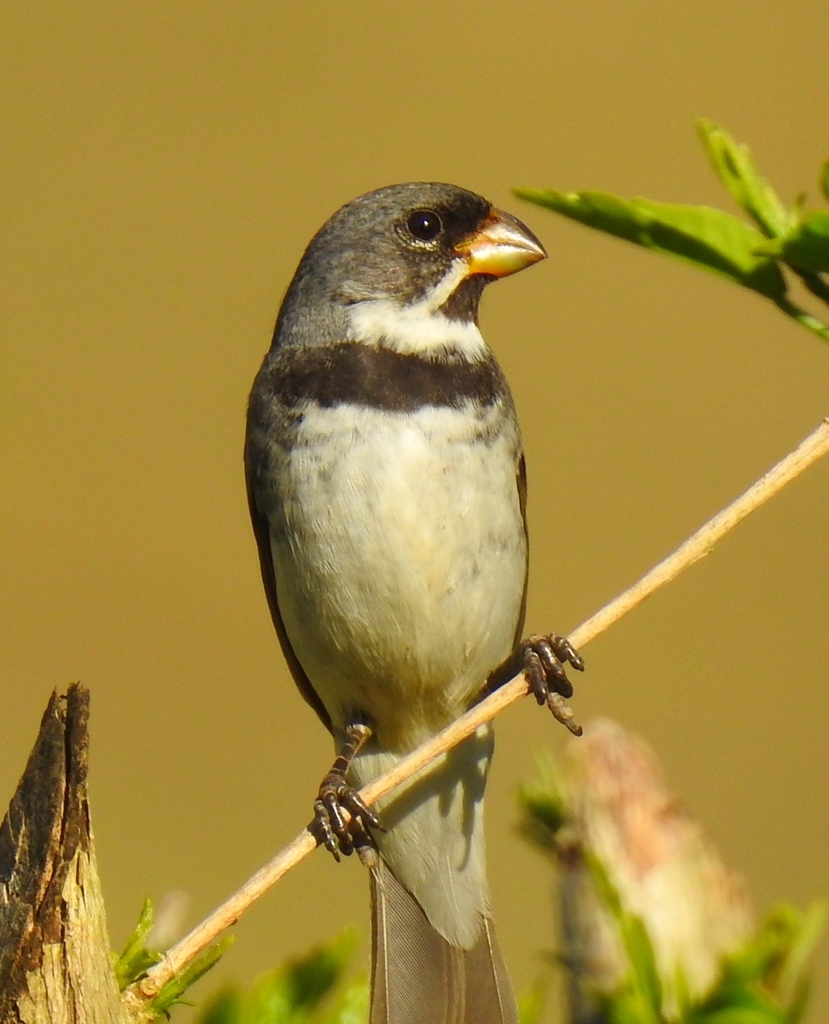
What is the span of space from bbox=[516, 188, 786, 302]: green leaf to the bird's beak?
212 centimetres

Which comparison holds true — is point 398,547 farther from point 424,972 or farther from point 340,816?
point 424,972

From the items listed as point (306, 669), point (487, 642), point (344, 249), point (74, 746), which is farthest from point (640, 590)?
point (344, 249)

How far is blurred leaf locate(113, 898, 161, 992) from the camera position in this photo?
1.67 m

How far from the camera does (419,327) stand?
351cm

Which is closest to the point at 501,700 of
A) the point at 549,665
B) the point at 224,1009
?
the point at 549,665

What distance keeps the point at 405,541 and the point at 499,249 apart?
3.03 ft

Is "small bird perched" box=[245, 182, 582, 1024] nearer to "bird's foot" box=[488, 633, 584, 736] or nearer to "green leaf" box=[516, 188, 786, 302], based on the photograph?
"bird's foot" box=[488, 633, 584, 736]

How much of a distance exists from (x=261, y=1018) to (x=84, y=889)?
26 cm

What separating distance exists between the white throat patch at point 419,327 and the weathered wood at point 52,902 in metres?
1.98

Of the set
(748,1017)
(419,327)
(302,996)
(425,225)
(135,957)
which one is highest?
(425,225)

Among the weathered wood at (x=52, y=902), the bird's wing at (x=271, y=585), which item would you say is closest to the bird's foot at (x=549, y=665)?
the bird's wing at (x=271, y=585)

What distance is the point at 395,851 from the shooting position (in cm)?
378

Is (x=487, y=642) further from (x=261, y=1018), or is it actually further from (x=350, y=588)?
(x=261, y=1018)

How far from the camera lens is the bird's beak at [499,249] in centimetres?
363
